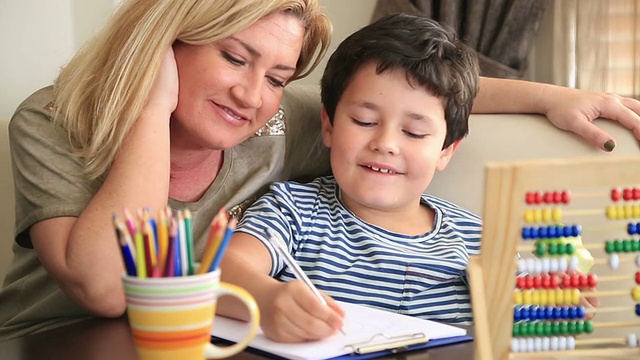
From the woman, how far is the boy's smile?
156 millimetres

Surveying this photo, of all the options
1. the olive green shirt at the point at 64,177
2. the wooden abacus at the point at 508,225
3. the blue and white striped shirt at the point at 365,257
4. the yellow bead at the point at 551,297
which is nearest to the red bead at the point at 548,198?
the wooden abacus at the point at 508,225

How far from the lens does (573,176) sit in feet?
2.75

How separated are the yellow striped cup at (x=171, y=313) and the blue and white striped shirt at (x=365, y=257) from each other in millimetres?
645

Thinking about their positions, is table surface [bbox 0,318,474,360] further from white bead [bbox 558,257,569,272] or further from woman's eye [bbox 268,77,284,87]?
woman's eye [bbox 268,77,284,87]

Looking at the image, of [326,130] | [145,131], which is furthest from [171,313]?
[326,130]

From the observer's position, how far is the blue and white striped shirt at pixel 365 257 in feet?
4.71

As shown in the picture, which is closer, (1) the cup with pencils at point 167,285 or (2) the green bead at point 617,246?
(1) the cup with pencils at point 167,285

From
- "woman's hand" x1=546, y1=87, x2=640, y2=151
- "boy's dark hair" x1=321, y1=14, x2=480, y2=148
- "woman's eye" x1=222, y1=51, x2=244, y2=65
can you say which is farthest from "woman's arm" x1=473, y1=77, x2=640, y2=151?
"woman's eye" x1=222, y1=51, x2=244, y2=65

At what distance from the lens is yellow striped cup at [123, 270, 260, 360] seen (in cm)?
73

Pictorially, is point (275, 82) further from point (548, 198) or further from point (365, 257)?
point (548, 198)

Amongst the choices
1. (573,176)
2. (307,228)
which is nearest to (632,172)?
(573,176)

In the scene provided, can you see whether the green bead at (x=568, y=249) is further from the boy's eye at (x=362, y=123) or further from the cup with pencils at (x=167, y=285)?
the boy's eye at (x=362, y=123)

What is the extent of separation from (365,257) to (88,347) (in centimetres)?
52

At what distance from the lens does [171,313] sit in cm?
74
